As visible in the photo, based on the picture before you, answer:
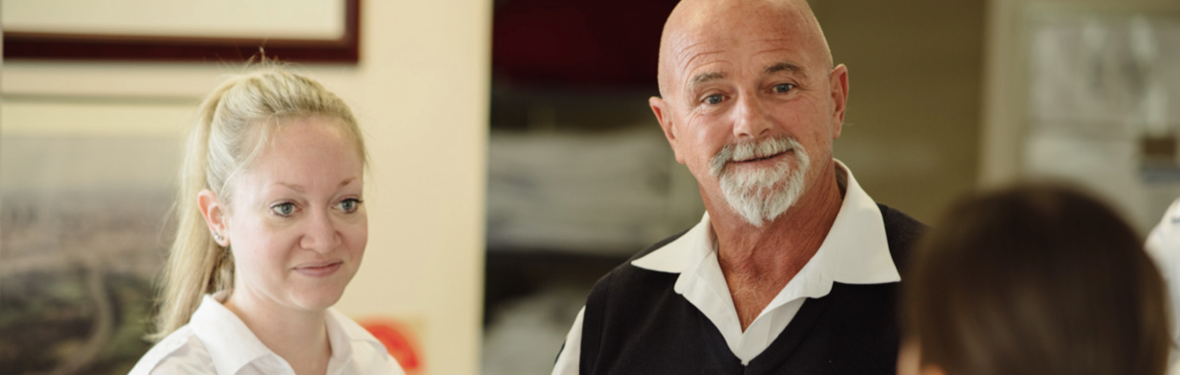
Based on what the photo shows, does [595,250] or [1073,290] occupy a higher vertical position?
[1073,290]

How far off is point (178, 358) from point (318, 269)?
21cm

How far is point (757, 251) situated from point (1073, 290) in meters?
0.74

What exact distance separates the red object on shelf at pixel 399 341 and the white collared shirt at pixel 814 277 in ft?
3.23

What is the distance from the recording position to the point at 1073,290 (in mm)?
734

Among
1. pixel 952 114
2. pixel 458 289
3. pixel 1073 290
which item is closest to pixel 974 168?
pixel 952 114

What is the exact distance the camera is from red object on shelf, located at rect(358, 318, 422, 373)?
2.26 metres

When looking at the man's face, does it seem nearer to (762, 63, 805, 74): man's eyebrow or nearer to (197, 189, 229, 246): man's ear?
(762, 63, 805, 74): man's eyebrow

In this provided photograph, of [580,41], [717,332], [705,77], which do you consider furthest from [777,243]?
[580,41]

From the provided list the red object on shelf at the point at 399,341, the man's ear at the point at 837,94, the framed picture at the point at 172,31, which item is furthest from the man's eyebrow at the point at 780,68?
the red object on shelf at the point at 399,341

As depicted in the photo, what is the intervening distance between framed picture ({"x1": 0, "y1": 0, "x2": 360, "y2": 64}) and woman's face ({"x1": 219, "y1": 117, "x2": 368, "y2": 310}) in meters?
0.82

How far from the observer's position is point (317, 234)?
4.38ft

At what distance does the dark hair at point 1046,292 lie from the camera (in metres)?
0.73

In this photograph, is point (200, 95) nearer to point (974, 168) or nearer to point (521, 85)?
point (521, 85)

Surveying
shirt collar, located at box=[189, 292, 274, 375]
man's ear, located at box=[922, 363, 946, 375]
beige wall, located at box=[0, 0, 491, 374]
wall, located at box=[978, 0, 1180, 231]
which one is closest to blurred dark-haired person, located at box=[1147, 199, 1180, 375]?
man's ear, located at box=[922, 363, 946, 375]
